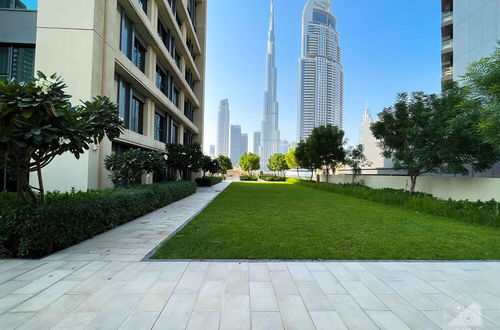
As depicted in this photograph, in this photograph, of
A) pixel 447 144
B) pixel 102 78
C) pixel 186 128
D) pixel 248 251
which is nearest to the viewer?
pixel 248 251

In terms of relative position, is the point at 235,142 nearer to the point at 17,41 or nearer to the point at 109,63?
the point at 109,63

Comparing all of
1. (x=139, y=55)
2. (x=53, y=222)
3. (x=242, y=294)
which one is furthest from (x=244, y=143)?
(x=242, y=294)

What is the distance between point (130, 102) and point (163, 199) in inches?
213

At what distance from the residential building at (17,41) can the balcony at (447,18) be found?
30.0 meters

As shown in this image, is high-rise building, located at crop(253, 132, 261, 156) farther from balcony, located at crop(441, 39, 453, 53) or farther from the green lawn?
the green lawn

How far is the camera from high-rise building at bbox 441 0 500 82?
54.3 feet

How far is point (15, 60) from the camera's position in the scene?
891cm

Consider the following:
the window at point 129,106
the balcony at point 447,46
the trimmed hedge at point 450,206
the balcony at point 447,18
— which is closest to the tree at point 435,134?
the trimmed hedge at point 450,206

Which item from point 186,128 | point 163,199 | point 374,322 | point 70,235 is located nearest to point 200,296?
point 374,322

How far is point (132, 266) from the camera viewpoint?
391 centimetres

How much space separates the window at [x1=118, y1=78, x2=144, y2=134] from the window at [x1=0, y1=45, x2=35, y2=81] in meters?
3.12

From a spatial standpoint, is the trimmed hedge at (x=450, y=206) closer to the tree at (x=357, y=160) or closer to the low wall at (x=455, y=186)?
the low wall at (x=455, y=186)

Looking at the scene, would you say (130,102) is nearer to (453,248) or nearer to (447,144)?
(453,248)

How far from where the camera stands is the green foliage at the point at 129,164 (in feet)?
28.7
